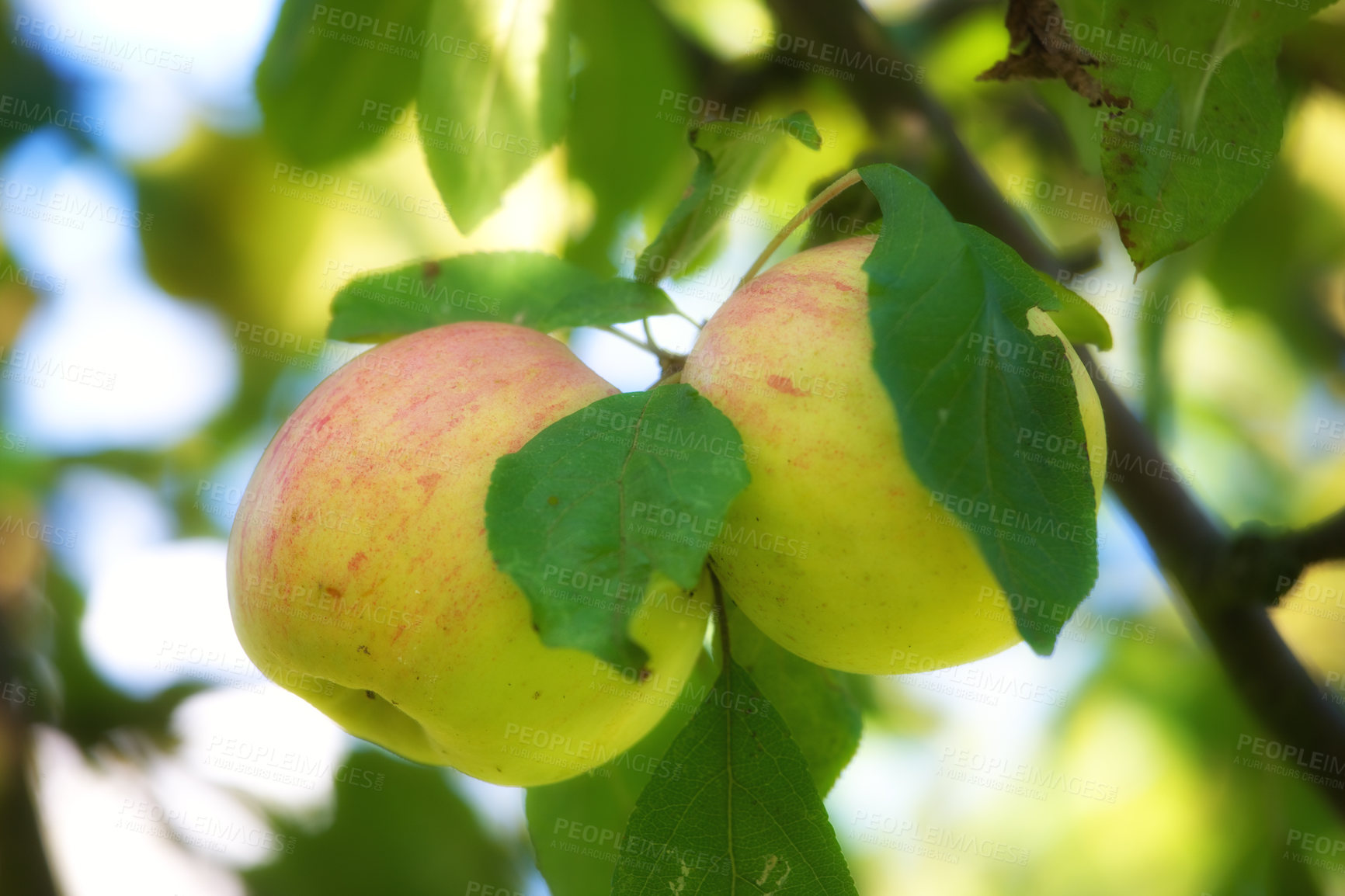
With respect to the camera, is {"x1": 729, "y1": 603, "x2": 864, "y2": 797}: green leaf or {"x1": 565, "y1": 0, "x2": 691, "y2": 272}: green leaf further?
{"x1": 565, "y1": 0, "x2": 691, "y2": 272}: green leaf

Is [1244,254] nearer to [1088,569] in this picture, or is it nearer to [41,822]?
[1088,569]

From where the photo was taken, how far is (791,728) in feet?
3.92

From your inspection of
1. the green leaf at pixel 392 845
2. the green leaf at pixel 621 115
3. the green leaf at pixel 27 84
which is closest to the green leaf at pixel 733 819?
the green leaf at pixel 621 115

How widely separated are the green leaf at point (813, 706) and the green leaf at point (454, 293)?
468 mm

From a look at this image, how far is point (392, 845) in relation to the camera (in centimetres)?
198

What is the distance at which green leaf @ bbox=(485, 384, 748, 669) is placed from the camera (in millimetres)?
709

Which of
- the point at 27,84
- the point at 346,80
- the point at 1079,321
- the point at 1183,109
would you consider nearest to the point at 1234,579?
the point at 1079,321

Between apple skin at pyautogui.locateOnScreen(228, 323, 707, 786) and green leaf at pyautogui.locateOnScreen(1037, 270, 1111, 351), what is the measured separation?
0.44 metres

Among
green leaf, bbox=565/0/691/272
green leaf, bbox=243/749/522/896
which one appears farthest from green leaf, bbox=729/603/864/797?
green leaf, bbox=243/749/522/896

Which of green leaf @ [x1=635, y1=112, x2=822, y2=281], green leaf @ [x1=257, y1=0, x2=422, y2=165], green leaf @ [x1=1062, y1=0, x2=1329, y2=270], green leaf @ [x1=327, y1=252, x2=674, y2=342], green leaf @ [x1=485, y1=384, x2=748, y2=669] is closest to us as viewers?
green leaf @ [x1=485, y1=384, x2=748, y2=669]

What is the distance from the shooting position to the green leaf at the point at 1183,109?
0.92m

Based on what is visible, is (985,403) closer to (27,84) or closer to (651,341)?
(651,341)

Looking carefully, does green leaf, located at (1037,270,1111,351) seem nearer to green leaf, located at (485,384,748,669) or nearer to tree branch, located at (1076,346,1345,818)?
tree branch, located at (1076,346,1345,818)

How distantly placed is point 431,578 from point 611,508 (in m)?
0.19
